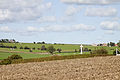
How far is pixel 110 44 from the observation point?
102m

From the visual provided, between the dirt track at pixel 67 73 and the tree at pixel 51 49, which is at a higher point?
the tree at pixel 51 49

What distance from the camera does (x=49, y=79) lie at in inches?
831

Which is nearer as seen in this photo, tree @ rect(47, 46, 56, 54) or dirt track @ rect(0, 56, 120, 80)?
dirt track @ rect(0, 56, 120, 80)

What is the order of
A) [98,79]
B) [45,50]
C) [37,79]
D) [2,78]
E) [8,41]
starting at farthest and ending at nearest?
[8,41]
[45,50]
[2,78]
[37,79]
[98,79]

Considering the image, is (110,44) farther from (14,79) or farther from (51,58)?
(14,79)

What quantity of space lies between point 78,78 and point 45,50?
251 ft

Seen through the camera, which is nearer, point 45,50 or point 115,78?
point 115,78

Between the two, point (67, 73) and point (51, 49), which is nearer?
point (67, 73)

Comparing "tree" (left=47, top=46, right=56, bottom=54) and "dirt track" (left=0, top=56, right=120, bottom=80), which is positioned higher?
"tree" (left=47, top=46, right=56, bottom=54)

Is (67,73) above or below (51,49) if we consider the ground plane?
below

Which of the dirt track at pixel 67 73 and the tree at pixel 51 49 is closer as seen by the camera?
the dirt track at pixel 67 73

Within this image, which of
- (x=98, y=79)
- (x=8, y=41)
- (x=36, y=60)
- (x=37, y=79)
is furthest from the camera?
(x=8, y=41)

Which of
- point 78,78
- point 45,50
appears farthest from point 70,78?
point 45,50

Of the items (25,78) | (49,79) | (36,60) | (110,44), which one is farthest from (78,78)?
(110,44)
